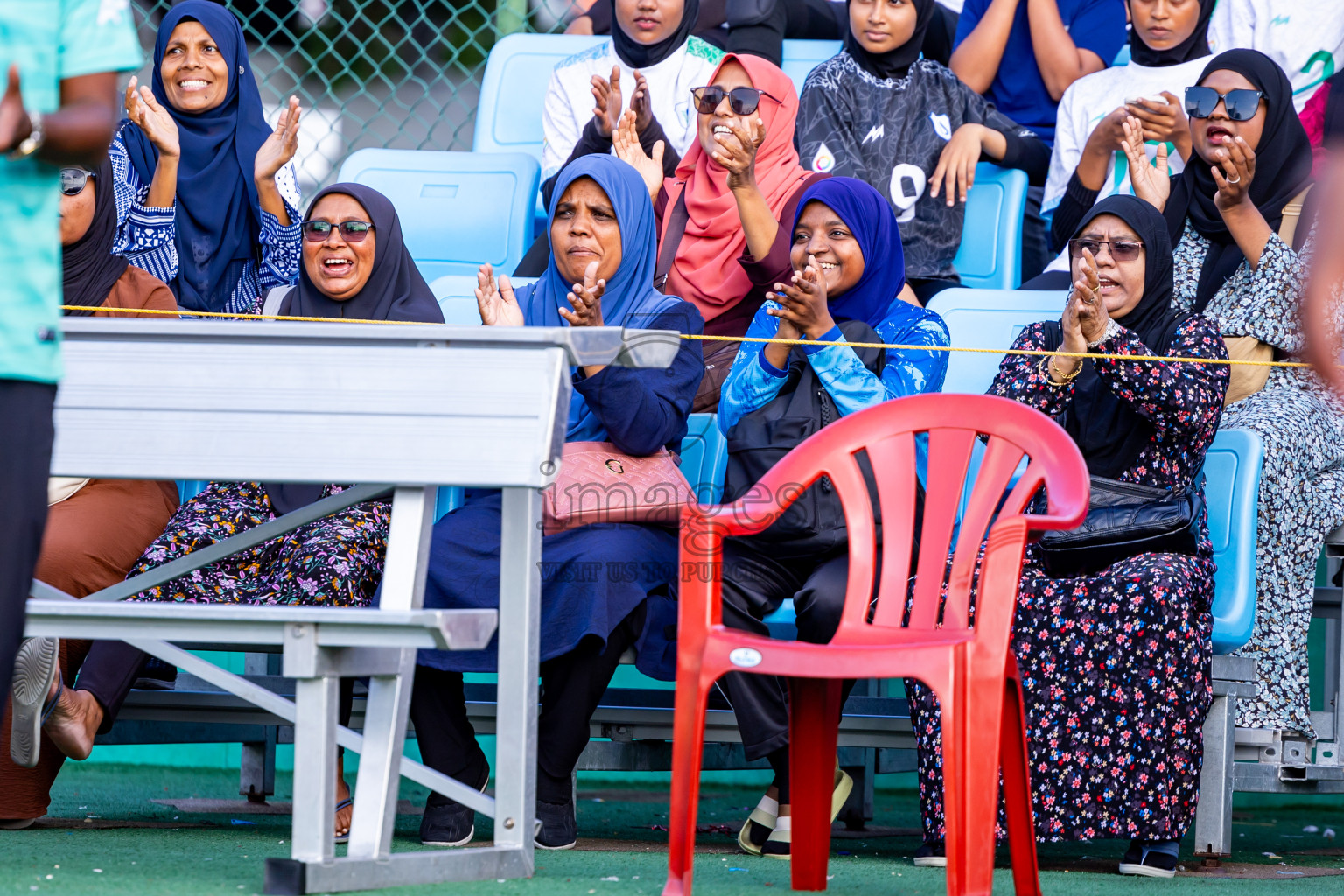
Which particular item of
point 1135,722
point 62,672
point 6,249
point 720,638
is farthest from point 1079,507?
point 62,672

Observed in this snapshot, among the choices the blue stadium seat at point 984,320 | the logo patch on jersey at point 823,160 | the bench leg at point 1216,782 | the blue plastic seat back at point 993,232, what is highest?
the logo patch on jersey at point 823,160

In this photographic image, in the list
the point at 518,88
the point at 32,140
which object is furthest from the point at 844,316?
the point at 32,140

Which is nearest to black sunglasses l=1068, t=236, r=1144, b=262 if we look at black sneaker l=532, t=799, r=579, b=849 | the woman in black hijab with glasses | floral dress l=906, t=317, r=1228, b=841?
the woman in black hijab with glasses

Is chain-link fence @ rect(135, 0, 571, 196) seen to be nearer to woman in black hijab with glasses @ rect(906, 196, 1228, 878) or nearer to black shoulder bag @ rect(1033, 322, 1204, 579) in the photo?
woman in black hijab with glasses @ rect(906, 196, 1228, 878)

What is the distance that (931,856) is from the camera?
3105 mm

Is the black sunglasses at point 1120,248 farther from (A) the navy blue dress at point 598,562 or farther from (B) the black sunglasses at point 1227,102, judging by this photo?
(A) the navy blue dress at point 598,562

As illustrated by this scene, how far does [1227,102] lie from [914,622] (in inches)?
75.6

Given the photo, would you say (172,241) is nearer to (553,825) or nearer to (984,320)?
(553,825)

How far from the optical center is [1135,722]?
3.03 meters

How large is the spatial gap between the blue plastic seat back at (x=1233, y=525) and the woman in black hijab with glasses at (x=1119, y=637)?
0.11m

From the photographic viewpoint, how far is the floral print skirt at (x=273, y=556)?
324 cm

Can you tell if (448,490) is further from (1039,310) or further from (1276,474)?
(1276,474)

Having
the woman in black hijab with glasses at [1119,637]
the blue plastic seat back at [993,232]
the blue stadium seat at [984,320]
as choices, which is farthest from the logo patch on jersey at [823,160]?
the woman in black hijab with glasses at [1119,637]

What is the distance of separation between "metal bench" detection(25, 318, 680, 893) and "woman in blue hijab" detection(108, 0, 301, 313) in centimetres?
147
